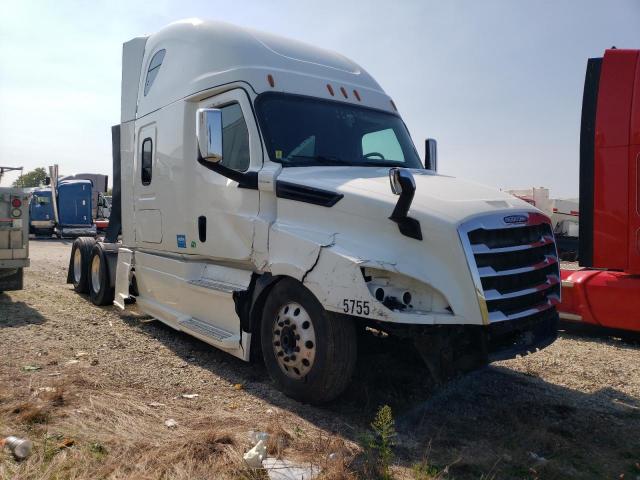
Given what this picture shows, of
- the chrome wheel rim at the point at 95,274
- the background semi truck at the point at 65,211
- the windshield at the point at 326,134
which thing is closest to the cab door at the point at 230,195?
the windshield at the point at 326,134

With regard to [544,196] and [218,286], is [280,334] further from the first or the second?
[544,196]

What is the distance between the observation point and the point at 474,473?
340 cm

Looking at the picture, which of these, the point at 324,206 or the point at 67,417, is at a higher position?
the point at 324,206

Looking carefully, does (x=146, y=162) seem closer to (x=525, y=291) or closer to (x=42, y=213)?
(x=525, y=291)

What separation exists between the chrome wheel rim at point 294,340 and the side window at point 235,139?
1536 mm

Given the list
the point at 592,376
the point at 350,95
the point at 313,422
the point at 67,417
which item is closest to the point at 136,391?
the point at 67,417

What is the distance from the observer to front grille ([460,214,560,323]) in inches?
152

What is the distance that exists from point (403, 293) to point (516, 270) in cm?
96

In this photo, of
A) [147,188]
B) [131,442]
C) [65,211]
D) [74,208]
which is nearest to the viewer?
[131,442]

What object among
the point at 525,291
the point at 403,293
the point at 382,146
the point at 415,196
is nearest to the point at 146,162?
the point at 382,146

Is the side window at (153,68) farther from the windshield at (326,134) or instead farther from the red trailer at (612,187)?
the red trailer at (612,187)

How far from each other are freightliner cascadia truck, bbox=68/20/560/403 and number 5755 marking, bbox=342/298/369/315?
0.02m

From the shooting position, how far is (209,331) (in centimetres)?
546

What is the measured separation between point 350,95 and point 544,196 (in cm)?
1363
